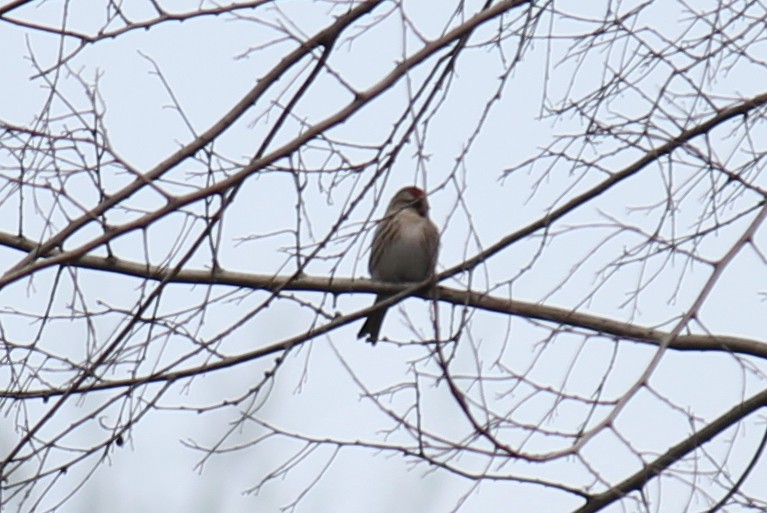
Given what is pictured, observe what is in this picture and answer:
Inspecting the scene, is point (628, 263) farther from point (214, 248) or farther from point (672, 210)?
point (214, 248)

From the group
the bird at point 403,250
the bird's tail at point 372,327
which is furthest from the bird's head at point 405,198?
the bird's tail at point 372,327

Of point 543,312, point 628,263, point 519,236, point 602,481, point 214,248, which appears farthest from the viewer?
point 543,312

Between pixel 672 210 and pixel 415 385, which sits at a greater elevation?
pixel 672 210

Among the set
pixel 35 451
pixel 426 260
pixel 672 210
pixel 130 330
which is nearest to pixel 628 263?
pixel 672 210

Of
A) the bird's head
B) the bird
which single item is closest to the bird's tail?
the bird

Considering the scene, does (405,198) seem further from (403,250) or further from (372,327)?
(372,327)

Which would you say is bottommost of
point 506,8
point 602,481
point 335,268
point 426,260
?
point 602,481

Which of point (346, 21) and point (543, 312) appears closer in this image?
point (346, 21)

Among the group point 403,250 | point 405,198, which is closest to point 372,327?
point 403,250

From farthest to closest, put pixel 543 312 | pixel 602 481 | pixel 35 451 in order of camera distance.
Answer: pixel 543 312 < pixel 35 451 < pixel 602 481

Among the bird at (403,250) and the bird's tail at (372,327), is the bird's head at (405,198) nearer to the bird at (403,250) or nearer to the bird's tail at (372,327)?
the bird at (403,250)

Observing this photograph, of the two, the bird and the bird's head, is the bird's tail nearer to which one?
the bird

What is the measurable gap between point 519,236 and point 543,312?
51 cm

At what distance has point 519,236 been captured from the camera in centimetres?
416
